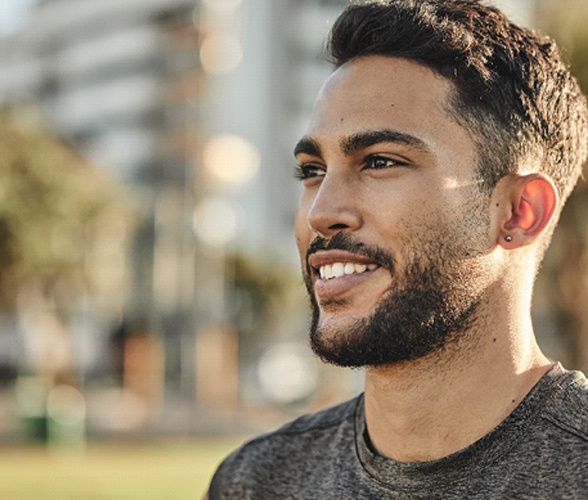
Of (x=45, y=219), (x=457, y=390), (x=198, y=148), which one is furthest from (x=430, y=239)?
(x=198, y=148)

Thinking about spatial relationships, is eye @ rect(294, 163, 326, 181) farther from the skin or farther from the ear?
the ear

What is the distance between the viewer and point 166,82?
69250 millimetres

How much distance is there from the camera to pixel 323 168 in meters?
3.26

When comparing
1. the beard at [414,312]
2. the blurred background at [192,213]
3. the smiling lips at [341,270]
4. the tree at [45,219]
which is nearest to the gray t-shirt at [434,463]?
the beard at [414,312]

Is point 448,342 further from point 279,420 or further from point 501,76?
point 279,420

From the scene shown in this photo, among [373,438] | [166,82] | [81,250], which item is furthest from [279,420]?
[373,438]

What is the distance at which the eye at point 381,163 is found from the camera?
9.93ft

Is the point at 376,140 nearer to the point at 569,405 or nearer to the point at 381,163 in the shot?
the point at 381,163

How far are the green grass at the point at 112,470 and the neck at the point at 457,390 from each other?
13.3 m

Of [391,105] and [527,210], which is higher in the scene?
[391,105]

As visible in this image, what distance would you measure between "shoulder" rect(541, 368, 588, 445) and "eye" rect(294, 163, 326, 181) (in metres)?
0.93

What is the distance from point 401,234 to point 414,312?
0.72 feet

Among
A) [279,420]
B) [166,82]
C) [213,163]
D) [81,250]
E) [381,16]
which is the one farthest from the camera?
[166,82]

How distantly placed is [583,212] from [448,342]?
50.7 feet
